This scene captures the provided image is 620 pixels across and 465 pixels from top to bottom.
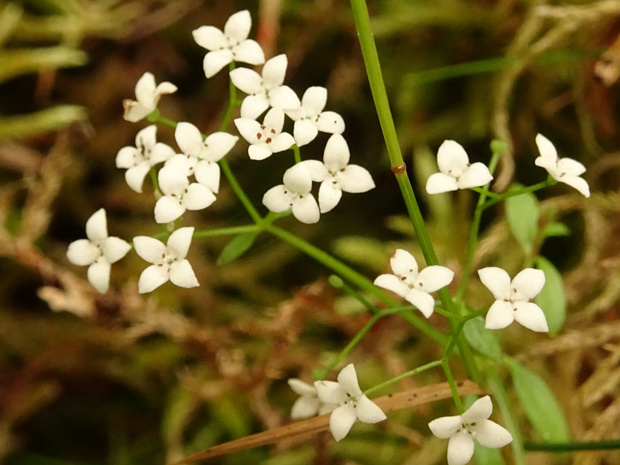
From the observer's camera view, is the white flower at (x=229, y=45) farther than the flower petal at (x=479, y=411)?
Yes

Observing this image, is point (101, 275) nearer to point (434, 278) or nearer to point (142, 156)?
point (142, 156)

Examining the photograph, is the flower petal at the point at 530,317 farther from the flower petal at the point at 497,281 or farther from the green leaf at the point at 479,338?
the green leaf at the point at 479,338

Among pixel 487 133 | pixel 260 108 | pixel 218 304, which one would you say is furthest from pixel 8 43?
pixel 487 133

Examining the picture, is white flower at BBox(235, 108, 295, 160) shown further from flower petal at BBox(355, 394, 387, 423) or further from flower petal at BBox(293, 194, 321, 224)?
→ flower petal at BBox(355, 394, 387, 423)

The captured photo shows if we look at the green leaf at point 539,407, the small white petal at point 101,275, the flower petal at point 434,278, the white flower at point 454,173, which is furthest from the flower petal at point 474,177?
the small white petal at point 101,275

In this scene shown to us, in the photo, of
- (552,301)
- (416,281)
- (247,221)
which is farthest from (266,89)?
(247,221)

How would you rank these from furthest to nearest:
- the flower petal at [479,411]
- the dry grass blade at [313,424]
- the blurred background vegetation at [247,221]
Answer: the blurred background vegetation at [247,221] < the dry grass blade at [313,424] < the flower petal at [479,411]
